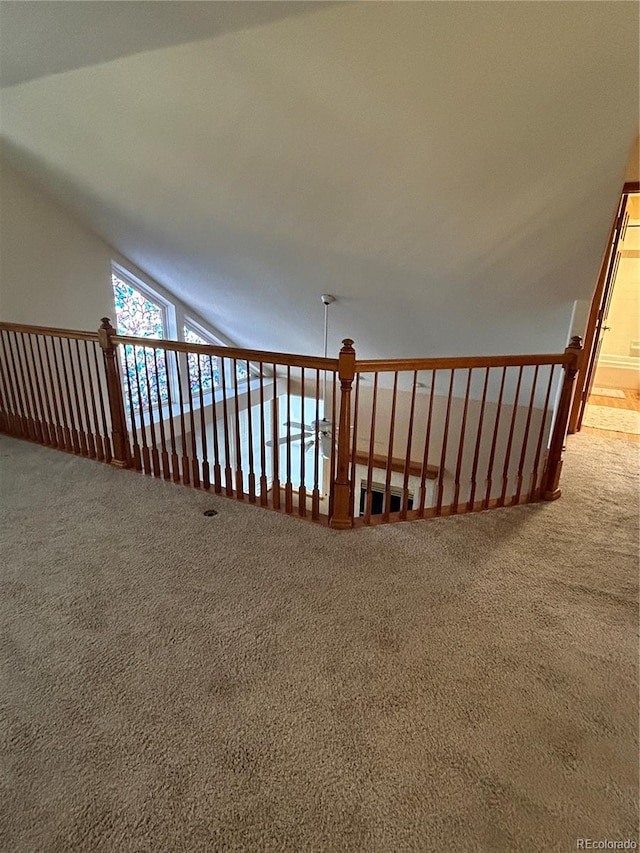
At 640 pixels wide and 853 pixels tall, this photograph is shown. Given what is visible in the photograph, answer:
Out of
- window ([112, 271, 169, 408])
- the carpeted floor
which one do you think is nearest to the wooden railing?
window ([112, 271, 169, 408])

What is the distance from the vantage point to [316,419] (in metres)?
3.50

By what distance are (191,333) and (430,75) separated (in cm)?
521

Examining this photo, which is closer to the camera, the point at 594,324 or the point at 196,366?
the point at 594,324

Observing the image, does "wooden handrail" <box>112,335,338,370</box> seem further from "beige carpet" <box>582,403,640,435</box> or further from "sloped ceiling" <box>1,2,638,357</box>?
"beige carpet" <box>582,403,640,435</box>

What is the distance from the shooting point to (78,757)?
135 cm

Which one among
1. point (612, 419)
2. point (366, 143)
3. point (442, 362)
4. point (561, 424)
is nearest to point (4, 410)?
point (366, 143)

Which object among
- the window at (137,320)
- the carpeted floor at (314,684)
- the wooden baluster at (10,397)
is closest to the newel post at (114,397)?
the carpeted floor at (314,684)

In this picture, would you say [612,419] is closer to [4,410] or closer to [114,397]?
[114,397]

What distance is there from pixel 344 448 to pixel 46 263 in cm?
401

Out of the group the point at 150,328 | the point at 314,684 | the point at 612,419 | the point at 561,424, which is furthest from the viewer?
the point at 150,328

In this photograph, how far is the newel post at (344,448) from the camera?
Result: 7.61 feet

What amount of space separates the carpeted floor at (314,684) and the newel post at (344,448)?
11 centimetres

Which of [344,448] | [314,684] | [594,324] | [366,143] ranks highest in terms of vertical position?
[366,143]

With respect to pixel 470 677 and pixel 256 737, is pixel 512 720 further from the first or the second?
pixel 256 737
